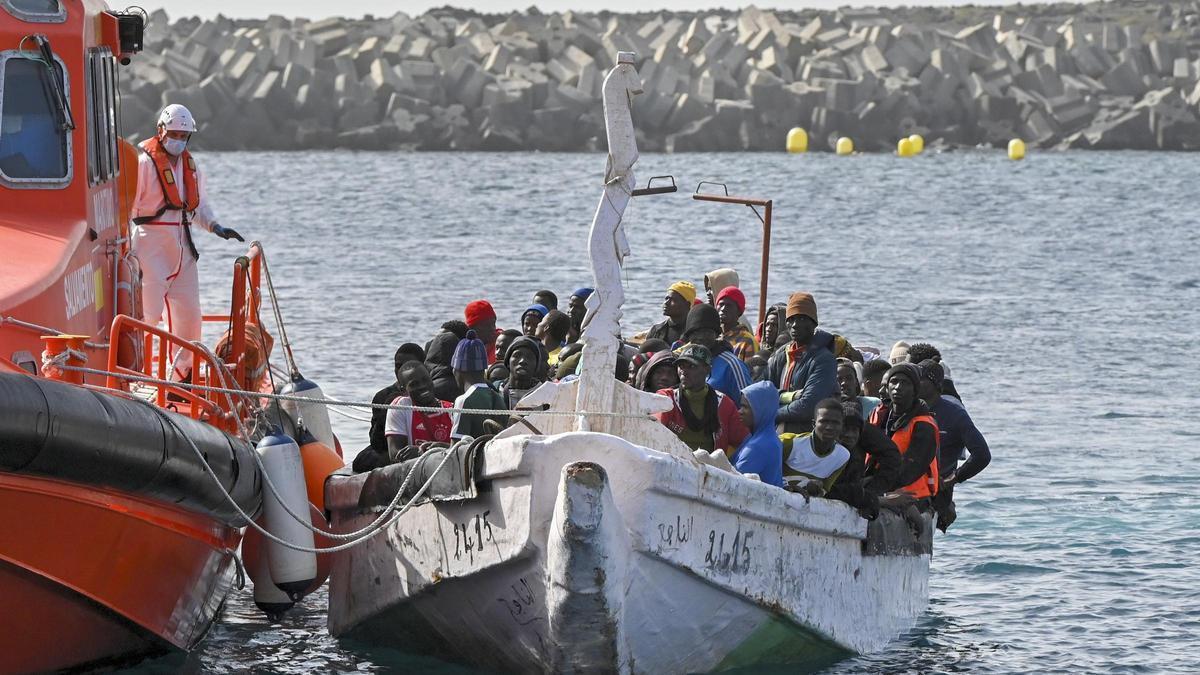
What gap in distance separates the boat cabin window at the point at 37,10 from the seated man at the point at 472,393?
2.60 m

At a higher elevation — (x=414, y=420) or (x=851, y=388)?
(x=851, y=388)

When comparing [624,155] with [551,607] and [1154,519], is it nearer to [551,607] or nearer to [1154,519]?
[551,607]

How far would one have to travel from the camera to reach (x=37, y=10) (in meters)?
10.0

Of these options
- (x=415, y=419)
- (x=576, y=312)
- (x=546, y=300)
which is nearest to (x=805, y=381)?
(x=415, y=419)

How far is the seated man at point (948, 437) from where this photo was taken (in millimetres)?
11359

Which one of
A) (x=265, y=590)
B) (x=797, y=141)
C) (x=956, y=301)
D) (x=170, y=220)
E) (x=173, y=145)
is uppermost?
(x=797, y=141)

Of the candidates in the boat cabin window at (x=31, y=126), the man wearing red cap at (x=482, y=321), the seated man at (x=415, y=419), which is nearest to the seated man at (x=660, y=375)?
the seated man at (x=415, y=419)

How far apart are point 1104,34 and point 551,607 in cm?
9062

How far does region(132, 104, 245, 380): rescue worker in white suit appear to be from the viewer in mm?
11703

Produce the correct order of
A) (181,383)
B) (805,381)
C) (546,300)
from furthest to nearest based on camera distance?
(546,300) < (805,381) < (181,383)

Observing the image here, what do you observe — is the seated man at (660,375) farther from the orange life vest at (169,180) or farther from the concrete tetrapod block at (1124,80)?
the concrete tetrapod block at (1124,80)

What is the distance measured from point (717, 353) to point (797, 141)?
70.4 meters

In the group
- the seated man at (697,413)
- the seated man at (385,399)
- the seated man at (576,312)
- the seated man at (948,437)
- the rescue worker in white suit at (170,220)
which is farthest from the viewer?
the seated man at (576,312)

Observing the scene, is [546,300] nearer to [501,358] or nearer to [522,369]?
[501,358]
